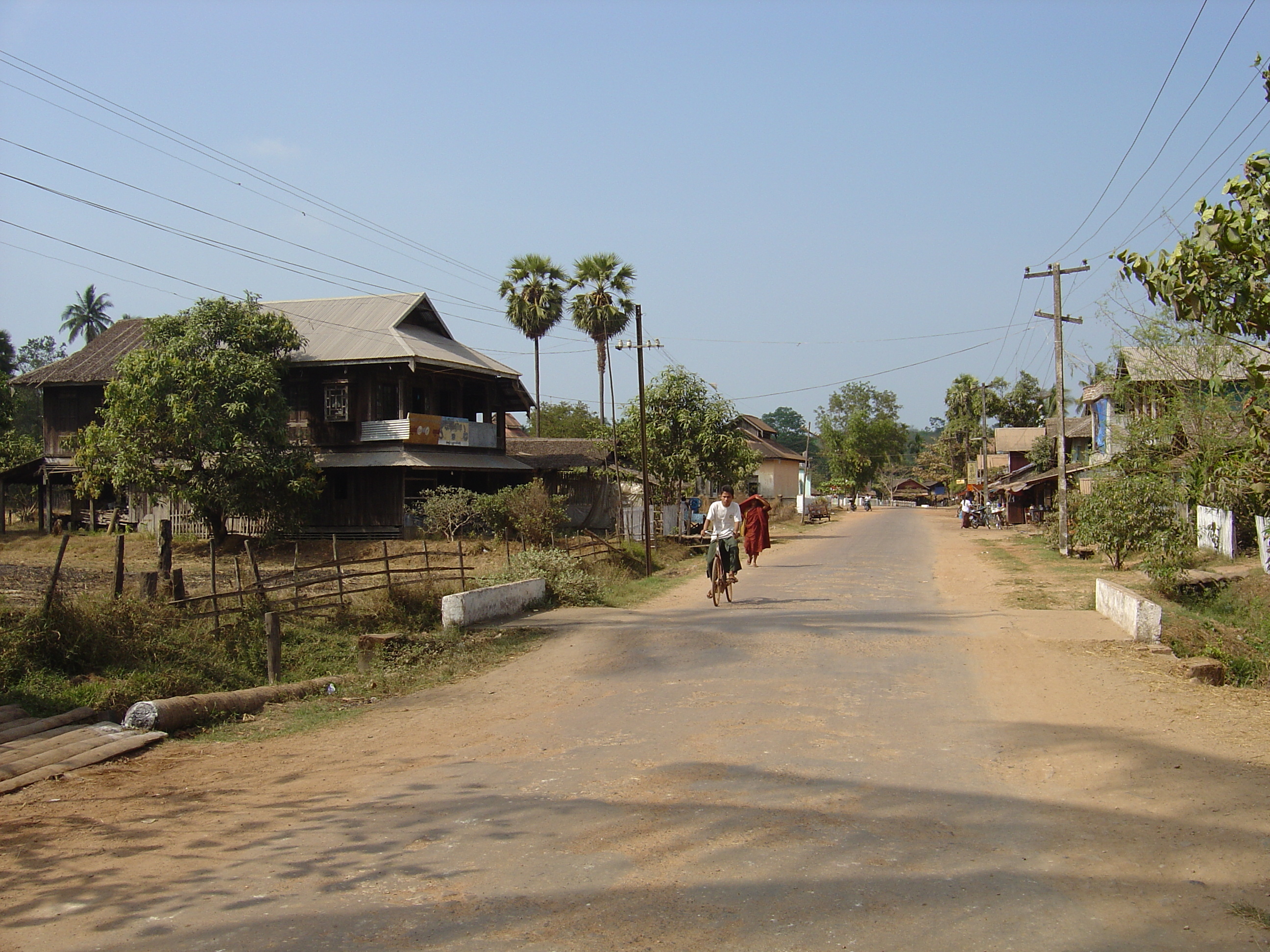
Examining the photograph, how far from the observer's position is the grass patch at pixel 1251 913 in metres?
4.10

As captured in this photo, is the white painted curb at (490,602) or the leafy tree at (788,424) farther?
the leafy tree at (788,424)

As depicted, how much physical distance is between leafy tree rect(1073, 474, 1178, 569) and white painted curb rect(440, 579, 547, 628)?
44.4ft

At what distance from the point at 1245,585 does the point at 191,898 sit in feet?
61.4

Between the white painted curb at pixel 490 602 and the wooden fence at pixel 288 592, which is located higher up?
the wooden fence at pixel 288 592

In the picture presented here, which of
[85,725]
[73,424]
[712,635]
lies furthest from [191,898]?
[73,424]

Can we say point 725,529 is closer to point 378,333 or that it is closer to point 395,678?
point 395,678

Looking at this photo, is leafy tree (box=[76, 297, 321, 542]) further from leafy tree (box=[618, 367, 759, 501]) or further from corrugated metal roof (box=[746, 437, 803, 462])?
corrugated metal roof (box=[746, 437, 803, 462])

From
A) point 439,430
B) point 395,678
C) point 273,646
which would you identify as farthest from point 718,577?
point 439,430

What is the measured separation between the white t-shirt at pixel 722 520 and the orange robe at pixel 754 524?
1.45 meters

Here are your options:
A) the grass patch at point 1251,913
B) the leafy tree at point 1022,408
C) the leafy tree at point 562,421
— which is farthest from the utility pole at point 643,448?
the leafy tree at point 1022,408

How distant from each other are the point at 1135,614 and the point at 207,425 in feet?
72.9

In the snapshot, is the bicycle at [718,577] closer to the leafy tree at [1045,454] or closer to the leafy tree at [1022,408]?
the leafy tree at [1045,454]

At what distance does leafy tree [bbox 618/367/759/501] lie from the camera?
34.0 m

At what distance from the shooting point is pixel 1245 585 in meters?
17.8
